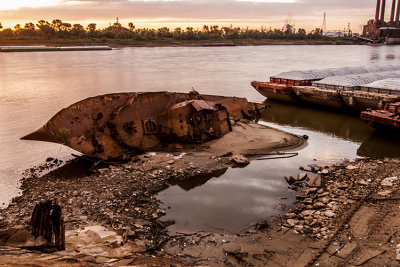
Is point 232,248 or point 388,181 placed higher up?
point 388,181

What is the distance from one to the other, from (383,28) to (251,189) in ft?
568

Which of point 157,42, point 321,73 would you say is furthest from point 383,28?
point 321,73

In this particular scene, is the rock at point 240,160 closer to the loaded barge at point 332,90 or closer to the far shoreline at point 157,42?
the loaded barge at point 332,90

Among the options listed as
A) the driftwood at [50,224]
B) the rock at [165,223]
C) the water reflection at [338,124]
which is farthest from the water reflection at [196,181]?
the water reflection at [338,124]

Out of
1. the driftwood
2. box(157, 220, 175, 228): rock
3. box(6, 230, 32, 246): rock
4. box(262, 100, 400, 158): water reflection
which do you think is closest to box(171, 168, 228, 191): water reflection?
box(157, 220, 175, 228): rock

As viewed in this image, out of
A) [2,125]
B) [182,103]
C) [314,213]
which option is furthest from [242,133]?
[2,125]

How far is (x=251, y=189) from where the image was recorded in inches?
413

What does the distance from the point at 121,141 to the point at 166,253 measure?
6.39 meters

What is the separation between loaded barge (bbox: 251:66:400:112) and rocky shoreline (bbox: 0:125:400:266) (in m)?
9.34

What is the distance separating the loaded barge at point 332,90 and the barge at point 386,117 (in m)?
2.88

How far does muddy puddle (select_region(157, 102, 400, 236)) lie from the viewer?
8742 mm

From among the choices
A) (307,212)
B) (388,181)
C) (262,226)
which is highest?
(388,181)

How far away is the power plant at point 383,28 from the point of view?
14938 cm

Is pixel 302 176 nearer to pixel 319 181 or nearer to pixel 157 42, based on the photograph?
pixel 319 181
